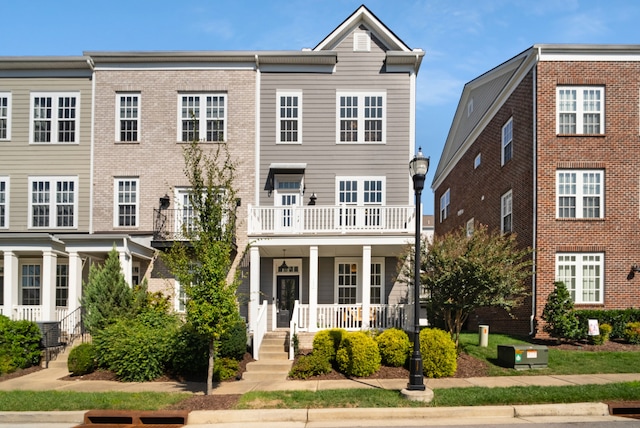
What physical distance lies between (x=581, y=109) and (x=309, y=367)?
13313 mm

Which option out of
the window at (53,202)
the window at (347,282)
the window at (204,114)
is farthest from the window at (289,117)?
the window at (53,202)

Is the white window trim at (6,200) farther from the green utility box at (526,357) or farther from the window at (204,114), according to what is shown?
the green utility box at (526,357)

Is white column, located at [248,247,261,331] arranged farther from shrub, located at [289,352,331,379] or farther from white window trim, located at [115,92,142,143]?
white window trim, located at [115,92,142,143]

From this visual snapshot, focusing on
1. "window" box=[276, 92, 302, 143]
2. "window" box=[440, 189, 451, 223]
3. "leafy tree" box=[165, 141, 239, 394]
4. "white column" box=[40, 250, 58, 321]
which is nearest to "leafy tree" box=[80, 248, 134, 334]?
"white column" box=[40, 250, 58, 321]

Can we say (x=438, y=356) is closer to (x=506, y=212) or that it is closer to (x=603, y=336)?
(x=603, y=336)

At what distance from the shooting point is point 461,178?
2991 centimetres

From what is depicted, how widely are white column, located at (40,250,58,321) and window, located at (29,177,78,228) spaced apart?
2294 millimetres

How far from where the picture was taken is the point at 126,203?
19547mm

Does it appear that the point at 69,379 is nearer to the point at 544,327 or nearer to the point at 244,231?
the point at 244,231

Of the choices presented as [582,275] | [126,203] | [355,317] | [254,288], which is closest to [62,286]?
[126,203]

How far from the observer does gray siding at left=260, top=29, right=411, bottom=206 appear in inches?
767

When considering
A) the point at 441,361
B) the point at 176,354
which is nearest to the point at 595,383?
the point at 441,361

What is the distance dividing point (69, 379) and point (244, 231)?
7.66m

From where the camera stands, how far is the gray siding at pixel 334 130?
1948 centimetres
